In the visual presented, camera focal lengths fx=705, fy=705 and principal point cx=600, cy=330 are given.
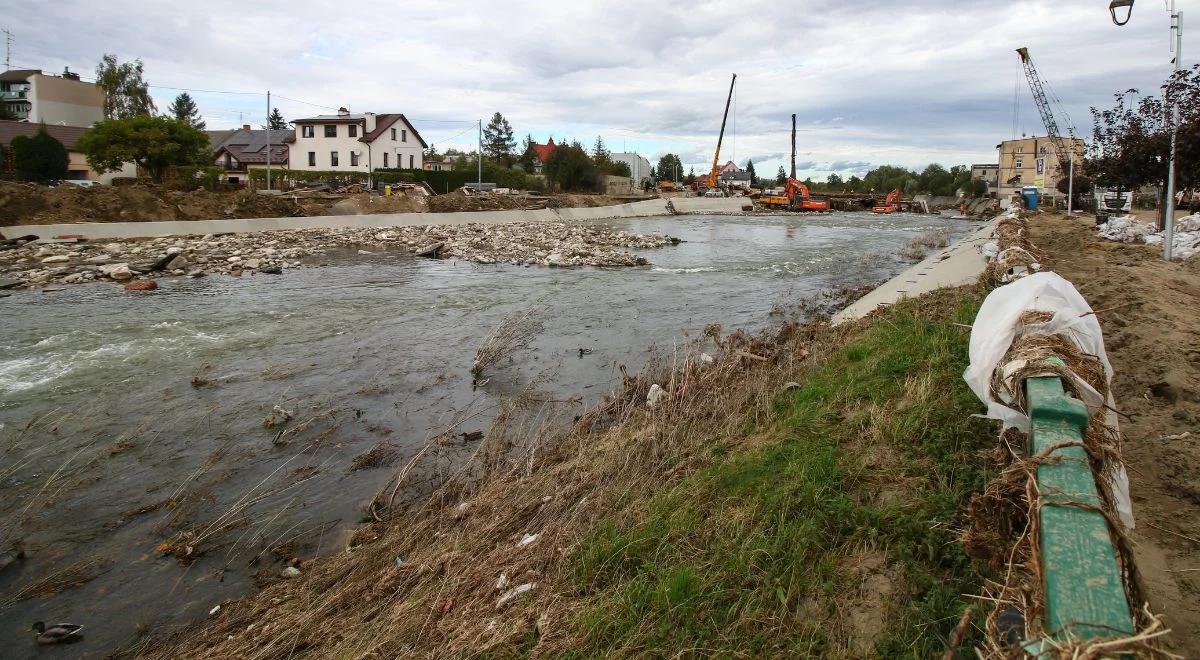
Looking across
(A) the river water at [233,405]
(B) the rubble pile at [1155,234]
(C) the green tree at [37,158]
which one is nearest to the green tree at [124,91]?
(C) the green tree at [37,158]

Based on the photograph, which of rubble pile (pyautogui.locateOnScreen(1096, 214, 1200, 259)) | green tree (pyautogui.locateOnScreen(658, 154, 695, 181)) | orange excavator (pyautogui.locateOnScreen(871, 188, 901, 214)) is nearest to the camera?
rubble pile (pyautogui.locateOnScreen(1096, 214, 1200, 259))

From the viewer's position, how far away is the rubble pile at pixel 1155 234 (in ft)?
52.4

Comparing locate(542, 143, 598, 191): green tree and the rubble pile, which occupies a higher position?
locate(542, 143, 598, 191): green tree

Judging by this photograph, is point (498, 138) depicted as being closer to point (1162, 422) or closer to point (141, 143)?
point (141, 143)

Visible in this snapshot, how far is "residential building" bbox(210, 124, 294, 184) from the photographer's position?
6554 cm

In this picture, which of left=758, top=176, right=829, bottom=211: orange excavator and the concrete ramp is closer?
the concrete ramp

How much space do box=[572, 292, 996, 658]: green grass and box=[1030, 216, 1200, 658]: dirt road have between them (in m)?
0.80

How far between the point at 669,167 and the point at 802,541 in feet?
429

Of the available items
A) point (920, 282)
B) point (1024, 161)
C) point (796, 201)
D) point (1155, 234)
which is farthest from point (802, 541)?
point (1024, 161)

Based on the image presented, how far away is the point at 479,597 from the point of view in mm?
A: 4090

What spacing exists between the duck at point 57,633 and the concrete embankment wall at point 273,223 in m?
30.4

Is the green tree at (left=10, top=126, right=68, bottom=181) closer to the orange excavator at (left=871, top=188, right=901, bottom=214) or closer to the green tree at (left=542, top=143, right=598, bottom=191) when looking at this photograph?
the green tree at (left=542, top=143, right=598, bottom=191)

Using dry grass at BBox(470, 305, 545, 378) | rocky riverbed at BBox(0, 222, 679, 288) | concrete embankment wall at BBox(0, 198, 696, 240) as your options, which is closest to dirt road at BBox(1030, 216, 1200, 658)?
dry grass at BBox(470, 305, 545, 378)

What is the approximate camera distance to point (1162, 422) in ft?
16.9
